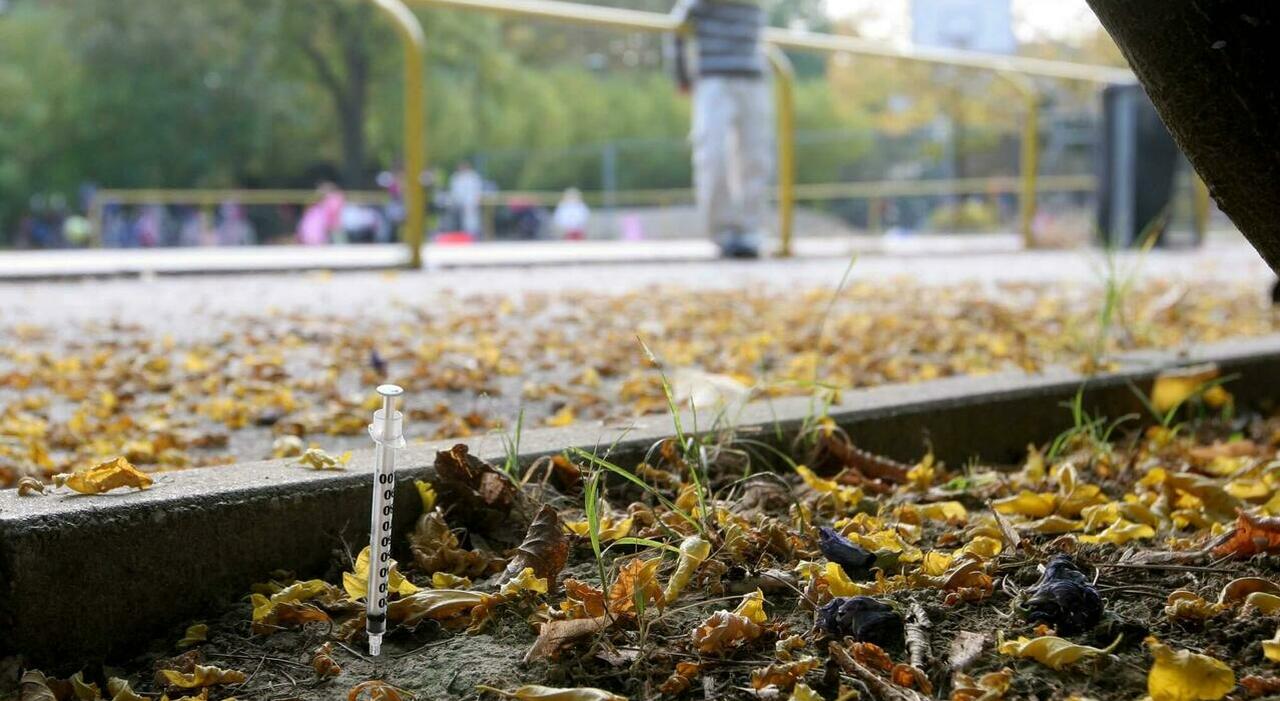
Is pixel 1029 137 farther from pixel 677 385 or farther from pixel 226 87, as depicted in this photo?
pixel 226 87

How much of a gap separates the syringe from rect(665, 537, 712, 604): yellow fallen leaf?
13.5 inches

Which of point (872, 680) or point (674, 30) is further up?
point (674, 30)

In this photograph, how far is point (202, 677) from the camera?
1498mm

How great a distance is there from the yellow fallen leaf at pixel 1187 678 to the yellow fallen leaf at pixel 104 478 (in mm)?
1264

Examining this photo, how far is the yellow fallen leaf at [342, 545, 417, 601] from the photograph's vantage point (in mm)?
1670

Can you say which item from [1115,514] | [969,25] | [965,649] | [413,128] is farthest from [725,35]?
[969,25]

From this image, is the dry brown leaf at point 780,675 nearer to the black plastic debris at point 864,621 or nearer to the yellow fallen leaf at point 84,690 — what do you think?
the black plastic debris at point 864,621

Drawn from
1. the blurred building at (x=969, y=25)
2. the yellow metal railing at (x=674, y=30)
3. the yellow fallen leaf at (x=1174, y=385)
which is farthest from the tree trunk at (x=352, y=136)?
the yellow fallen leaf at (x=1174, y=385)

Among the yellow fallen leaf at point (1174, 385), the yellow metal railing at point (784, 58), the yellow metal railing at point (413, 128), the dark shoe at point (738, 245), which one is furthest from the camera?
the dark shoe at point (738, 245)

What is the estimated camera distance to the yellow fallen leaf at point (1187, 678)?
50.8 inches

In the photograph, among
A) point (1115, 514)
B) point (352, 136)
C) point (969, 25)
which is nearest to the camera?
point (1115, 514)

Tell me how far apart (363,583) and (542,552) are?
0.77 feet

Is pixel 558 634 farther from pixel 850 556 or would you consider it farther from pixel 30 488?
pixel 30 488

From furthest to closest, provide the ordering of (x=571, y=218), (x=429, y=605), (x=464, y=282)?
(x=571, y=218) < (x=464, y=282) < (x=429, y=605)
